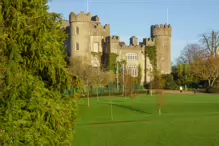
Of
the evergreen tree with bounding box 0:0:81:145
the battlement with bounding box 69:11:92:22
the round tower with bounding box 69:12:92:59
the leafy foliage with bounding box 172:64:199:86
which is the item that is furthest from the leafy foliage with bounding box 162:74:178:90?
the evergreen tree with bounding box 0:0:81:145

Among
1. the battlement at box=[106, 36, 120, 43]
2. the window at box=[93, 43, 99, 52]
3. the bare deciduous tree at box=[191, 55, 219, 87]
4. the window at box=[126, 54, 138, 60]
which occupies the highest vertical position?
the battlement at box=[106, 36, 120, 43]

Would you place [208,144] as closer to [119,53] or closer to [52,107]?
[52,107]

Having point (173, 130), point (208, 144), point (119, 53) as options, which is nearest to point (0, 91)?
point (208, 144)

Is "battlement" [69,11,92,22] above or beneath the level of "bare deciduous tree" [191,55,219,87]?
above

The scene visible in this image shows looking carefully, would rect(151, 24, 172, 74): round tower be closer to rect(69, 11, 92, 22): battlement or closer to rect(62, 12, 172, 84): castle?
rect(62, 12, 172, 84): castle

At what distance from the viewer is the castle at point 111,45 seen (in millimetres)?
53094

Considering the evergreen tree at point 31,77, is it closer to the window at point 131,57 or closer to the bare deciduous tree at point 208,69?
the bare deciduous tree at point 208,69

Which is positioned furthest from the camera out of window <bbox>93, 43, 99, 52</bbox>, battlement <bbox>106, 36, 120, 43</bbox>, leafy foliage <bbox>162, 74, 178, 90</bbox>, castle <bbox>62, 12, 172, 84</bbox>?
leafy foliage <bbox>162, 74, 178, 90</bbox>

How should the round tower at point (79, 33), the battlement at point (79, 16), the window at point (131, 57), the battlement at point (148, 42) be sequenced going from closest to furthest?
the battlement at point (79, 16)
the round tower at point (79, 33)
the window at point (131, 57)
the battlement at point (148, 42)

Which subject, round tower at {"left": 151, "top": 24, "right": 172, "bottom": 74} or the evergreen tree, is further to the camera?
round tower at {"left": 151, "top": 24, "right": 172, "bottom": 74}

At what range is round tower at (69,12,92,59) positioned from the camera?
5284 cm

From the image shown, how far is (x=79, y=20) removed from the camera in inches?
2083

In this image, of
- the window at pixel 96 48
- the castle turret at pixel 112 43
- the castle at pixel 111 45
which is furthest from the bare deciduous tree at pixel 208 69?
the window at pixel 96 48

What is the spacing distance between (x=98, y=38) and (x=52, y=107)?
1954 inches
